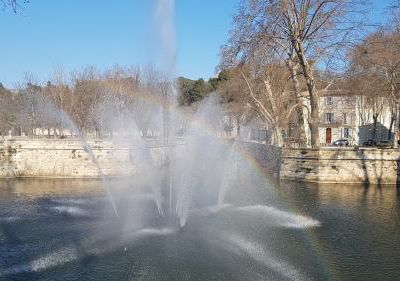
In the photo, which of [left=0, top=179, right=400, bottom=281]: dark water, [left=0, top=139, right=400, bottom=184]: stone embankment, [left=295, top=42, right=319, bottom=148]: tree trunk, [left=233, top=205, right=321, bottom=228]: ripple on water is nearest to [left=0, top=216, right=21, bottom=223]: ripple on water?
[left=0, top=179, right=400, bottom=281]: dark water

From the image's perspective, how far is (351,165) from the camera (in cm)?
2727

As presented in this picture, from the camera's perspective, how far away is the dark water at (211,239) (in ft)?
38.8

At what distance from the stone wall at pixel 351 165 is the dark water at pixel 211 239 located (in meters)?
3.49

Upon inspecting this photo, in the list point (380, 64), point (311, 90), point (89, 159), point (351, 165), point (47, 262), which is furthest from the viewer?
point (89, 159)

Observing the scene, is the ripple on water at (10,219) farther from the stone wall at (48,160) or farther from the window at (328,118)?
the window at (328,118)

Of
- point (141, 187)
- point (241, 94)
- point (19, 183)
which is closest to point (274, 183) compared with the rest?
point (141, 187)

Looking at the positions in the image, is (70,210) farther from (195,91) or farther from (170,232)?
(195,91)

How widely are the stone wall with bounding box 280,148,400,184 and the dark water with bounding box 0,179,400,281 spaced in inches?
138

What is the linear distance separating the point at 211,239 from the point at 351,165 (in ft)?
51.7

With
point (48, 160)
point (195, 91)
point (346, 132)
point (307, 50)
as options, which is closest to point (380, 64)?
point (307, 50)

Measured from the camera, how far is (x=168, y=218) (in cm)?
1777

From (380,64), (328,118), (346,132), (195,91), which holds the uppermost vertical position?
(195,91)

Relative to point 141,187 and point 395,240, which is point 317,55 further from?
point 395,240

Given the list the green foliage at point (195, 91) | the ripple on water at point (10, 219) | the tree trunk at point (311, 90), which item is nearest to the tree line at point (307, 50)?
the tree trunk at point (311, 90)
